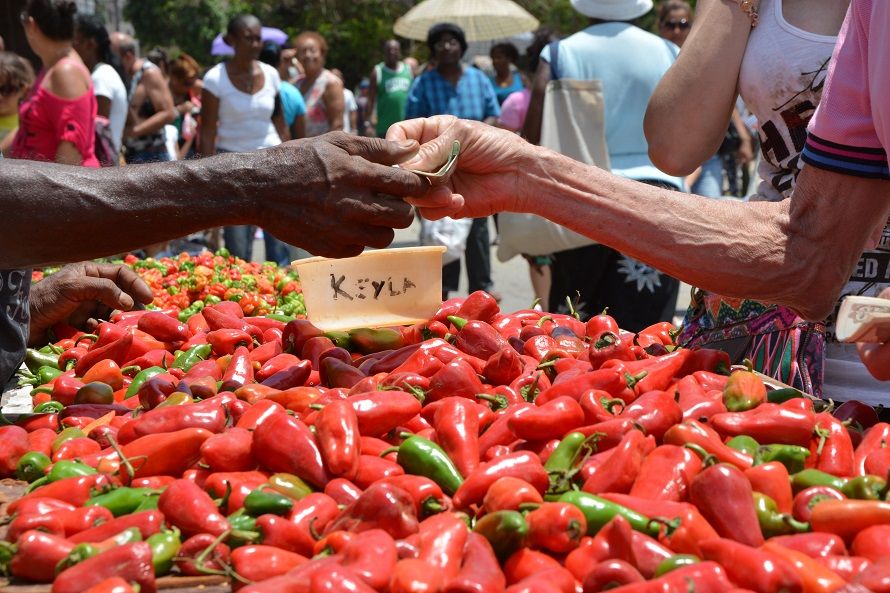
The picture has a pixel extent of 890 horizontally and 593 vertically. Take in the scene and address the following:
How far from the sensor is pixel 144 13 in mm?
41781

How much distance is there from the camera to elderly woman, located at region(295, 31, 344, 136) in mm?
10742

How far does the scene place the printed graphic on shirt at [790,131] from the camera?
2754 millimetres

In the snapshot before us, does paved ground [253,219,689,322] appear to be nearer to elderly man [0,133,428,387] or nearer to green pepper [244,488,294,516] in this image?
elderly man [0,133,428,387]

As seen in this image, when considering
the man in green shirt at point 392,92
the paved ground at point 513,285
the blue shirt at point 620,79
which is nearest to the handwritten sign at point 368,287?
the blue shirt at point 620,79

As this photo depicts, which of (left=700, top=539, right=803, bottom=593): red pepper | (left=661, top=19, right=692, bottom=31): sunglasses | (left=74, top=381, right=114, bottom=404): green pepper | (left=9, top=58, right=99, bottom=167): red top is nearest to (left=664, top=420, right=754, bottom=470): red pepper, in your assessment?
(left=700, top=539, right=803, bottom=593): red pepper

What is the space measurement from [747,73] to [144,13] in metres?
42.5

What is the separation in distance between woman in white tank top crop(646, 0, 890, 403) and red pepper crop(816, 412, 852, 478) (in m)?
0.71

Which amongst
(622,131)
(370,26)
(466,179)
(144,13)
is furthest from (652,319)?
(144,13)

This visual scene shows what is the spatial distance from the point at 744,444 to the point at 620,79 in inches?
149

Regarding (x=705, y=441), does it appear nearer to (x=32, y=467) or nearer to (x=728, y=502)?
(x=728, y=502)

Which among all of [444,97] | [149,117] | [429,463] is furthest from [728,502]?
→ [149,117]

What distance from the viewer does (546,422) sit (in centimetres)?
215

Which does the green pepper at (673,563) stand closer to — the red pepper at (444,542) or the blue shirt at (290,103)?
the red pepper at (444,542)

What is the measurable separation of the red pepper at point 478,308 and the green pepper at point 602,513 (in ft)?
4.51
